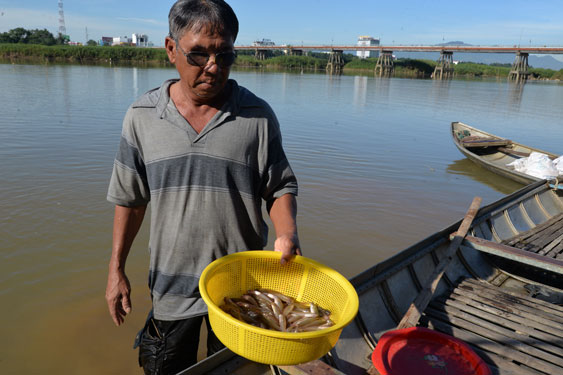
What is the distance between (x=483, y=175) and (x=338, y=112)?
978 cm

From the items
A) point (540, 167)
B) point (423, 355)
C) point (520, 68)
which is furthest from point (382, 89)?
point (520, 68)

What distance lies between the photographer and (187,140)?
1.97 m

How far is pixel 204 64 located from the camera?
186cm

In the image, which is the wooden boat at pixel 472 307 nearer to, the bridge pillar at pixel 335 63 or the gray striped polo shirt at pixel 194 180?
the gray striped polo shirt at pixel 194 180

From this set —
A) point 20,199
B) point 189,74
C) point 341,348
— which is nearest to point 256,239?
point 189,74

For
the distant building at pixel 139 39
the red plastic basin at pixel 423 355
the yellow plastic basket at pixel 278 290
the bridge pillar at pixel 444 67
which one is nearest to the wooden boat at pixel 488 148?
the red plastic basin at pixel 423 355

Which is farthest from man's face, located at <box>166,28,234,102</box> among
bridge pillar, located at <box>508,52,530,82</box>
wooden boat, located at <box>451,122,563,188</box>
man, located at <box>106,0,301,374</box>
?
bridge pillar, located at <box>508,52,530,82</box>

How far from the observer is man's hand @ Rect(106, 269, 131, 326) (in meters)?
2.28

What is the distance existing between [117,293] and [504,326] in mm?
3680

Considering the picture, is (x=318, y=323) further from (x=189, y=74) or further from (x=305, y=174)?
(x=305, y=174)

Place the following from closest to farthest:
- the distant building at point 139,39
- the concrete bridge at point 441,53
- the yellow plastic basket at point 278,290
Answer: the yellow plastic basket at point 278,290 → the concrete bridge at point 441,53 → the distant building at point 139,39

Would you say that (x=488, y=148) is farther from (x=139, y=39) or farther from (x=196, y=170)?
(x=139, y=39)

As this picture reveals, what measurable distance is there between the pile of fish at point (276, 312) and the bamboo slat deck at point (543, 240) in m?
4.92

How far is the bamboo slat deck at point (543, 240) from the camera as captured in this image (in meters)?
5.70
